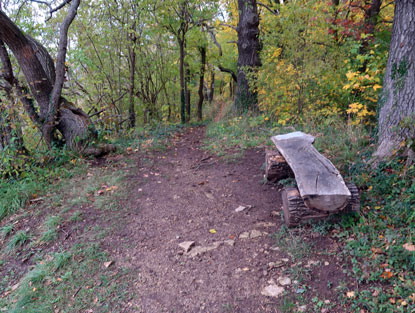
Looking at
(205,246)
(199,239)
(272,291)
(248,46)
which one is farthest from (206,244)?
(248,46)

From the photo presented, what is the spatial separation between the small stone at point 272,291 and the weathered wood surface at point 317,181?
0.94m

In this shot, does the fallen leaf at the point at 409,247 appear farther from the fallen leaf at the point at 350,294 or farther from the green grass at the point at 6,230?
the green grass at the point at 6,230

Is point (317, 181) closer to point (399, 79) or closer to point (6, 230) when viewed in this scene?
point (399, 79)

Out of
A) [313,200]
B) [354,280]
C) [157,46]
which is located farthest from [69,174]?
[157,46]

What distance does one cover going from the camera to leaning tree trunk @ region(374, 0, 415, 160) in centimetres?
383

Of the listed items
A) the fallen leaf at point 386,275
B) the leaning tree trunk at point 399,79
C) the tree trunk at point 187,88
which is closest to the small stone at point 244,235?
the fallen leaf at point 386,275

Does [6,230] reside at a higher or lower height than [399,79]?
lower

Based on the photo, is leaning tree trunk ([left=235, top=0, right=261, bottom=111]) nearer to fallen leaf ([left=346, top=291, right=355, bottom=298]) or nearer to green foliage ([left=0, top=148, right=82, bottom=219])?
green foliage ([left=0, top=148, right=82, bottom=219])

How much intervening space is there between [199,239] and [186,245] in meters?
0.19

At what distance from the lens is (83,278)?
2871 mm

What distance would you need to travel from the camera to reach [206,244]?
3.20m

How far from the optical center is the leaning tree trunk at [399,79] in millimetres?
3826

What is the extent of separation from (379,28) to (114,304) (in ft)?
27.8

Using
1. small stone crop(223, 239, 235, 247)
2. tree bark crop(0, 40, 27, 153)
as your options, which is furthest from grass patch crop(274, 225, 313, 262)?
tree bark crop(0, 40, 27, 153)
